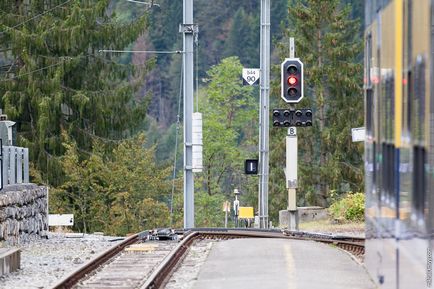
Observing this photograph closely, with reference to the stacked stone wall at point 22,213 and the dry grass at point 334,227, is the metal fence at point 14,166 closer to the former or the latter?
the stacked stone wall at point 22,213

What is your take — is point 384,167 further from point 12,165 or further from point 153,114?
point 153,114

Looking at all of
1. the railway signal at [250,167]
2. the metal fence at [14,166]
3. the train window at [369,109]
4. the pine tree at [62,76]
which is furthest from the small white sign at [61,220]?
the pine tree at [62,76]

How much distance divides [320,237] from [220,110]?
6193cm

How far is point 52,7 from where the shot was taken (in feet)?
206

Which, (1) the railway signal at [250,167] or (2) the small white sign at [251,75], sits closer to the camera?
(1) the railway signal at [250,167]

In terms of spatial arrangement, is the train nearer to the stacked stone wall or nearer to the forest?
the stacked stone wall

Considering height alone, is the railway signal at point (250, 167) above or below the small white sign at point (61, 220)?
above

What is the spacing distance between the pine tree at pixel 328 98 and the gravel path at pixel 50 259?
134 feet

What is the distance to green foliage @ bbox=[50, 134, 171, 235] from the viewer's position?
180 ft

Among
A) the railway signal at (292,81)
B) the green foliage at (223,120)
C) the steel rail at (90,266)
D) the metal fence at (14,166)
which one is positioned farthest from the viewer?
the green foliage at (223,120)

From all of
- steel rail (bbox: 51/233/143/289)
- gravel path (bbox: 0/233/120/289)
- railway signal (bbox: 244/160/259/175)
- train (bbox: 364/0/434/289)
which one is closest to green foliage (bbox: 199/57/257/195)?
railway signal (bbox: 244/160/259/175)

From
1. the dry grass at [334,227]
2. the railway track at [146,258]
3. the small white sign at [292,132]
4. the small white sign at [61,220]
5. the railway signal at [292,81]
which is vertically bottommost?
the dry grass at [334,227]

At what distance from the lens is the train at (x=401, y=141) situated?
775 centimetres

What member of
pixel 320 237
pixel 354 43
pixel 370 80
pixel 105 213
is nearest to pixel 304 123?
pixel 320 237
